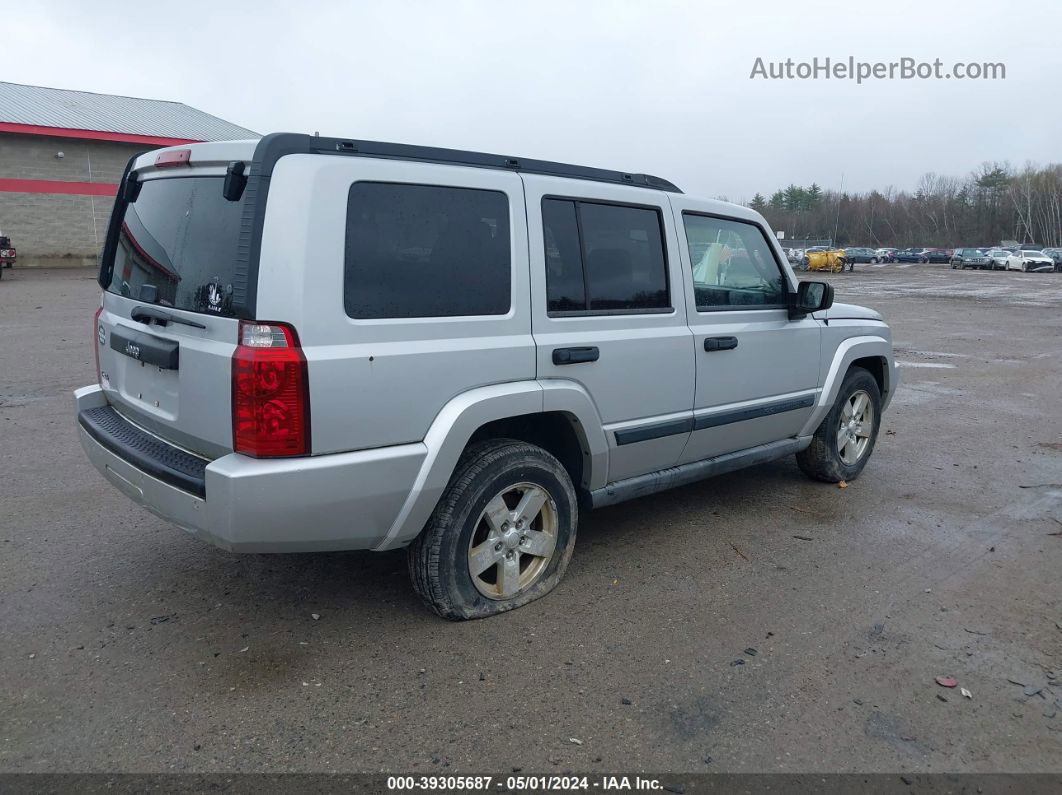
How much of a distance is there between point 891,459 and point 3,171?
34093 millimetres

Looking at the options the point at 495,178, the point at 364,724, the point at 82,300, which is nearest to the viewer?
the point at 364,724

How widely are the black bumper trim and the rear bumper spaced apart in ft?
0.04

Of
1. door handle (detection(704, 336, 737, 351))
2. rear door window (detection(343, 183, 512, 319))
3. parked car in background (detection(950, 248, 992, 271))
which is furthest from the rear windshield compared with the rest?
parked car in background (detection(950, 248, 992, 271))

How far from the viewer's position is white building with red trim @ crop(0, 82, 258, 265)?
30891 mm

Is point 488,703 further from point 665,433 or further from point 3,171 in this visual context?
point 3,171

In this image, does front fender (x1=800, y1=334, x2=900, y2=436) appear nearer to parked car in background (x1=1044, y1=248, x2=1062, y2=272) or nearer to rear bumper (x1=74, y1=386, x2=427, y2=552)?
rear bumper (x1=74, y1=386, x2=427, y2=552)

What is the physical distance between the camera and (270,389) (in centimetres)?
297

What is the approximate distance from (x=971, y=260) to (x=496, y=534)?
6291 cm

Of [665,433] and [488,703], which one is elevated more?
[665,433]

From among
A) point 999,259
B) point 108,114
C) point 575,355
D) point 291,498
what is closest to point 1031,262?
point 999,259

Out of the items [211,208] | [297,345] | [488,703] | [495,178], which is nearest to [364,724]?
[488,703]

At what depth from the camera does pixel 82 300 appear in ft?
63.0

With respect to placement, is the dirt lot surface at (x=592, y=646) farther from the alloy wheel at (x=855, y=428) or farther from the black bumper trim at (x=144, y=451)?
the black bumper trim at (x=144, y=451)

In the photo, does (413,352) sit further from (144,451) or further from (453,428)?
(144,451)
